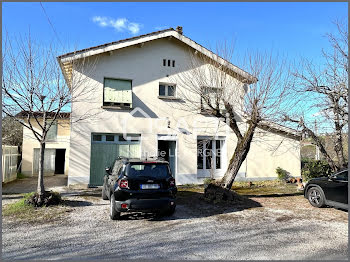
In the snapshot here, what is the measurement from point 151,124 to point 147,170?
628cm

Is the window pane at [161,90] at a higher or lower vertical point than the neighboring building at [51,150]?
higher

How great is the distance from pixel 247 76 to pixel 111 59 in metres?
6.77

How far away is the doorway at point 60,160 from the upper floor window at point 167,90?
1002cm

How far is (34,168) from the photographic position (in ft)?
56.5

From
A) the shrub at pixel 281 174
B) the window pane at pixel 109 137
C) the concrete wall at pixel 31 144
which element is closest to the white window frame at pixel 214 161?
the shrub at pixel 281 174

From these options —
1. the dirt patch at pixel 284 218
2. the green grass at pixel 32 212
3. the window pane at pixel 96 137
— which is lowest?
the dirt patch at pixel 284 218

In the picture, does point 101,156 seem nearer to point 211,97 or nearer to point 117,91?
point 117,91

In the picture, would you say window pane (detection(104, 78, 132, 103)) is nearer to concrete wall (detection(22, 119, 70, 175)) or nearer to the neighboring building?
the neighboring building

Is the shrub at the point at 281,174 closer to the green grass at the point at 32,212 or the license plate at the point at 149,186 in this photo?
the license plate at the point at 149,186

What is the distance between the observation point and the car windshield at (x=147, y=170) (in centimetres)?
637

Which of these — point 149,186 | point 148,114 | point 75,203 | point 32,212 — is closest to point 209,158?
point 148,114

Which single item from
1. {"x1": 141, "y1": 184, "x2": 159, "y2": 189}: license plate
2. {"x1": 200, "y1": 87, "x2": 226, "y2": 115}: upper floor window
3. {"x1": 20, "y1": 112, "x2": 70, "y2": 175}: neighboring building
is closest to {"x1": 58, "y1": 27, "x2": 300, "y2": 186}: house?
{"x1": 200, "y1": 87, "x2": 226, "y2": 115}: upper floor window

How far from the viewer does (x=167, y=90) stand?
13.3m

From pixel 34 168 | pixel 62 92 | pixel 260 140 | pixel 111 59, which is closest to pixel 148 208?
pixel 62 92
